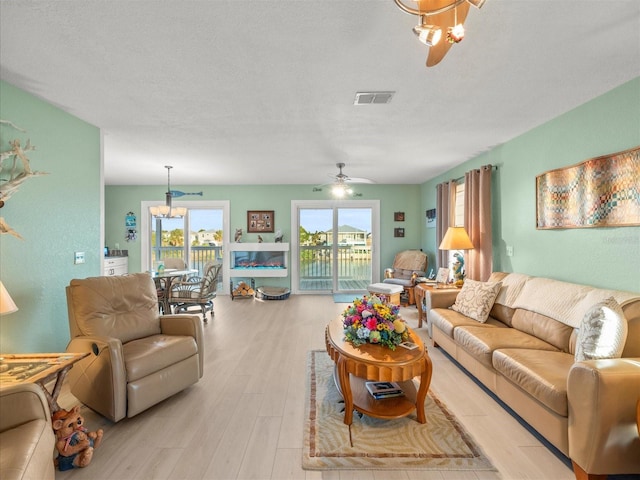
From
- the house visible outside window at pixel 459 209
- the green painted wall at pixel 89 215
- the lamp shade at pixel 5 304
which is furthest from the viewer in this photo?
the house visible outside window at pixel 459 209

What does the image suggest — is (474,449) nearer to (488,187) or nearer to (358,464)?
(358,464)

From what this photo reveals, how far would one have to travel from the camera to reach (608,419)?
1.53m

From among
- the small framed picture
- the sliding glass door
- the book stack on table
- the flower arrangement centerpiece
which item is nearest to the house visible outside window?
the small framed picture

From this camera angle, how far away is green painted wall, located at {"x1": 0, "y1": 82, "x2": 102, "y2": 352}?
95.4 inches

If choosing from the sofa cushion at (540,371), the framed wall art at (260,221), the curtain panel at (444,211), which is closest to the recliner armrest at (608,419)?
the sofa cushion at (540,371)

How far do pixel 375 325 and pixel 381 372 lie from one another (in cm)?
42

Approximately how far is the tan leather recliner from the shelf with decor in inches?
143

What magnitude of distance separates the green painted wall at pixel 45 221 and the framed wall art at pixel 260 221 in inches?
143

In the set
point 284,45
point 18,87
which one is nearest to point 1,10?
point 18,87

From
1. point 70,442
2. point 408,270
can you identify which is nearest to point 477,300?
point 408,270

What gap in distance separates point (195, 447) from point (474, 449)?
1765 millimetres

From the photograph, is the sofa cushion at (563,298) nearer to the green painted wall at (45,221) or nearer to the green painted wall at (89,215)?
the green painted wall at (89,215)

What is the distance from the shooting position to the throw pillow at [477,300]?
3.18m

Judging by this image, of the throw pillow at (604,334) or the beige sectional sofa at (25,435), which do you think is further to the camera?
the throw pillow at (604,334)
